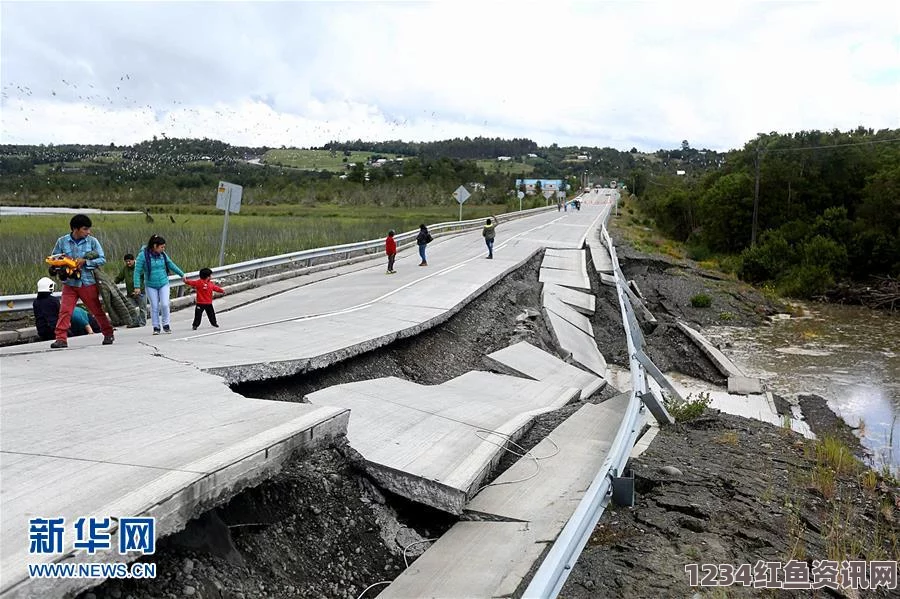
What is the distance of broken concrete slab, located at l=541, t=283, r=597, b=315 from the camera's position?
2112 centimetres

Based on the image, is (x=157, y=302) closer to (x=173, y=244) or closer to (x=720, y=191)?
(x=173, y=244)

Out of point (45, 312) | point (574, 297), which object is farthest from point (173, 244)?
point (574, 297)

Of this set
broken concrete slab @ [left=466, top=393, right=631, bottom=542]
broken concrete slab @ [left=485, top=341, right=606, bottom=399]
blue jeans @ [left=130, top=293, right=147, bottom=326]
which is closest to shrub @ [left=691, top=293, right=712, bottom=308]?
broken concrete slab @ [left=485, top=341, right=606, bottom=399]

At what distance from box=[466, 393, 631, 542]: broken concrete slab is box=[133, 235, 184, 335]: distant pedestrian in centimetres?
651

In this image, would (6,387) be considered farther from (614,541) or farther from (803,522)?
(803,522)

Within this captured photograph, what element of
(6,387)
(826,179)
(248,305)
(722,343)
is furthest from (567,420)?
(826,179)

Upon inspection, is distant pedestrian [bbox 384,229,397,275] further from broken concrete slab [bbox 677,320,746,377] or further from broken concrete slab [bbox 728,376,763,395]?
broken concrete slab [bbox 728,376,763,395]

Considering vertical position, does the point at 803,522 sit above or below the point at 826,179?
below

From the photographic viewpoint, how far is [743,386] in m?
16.1

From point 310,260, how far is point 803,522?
1814 centimetres

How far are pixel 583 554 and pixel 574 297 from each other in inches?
685

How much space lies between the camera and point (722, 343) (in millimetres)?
23000

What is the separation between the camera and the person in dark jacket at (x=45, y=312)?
1043cm

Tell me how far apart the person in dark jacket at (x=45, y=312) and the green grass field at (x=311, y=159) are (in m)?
104
